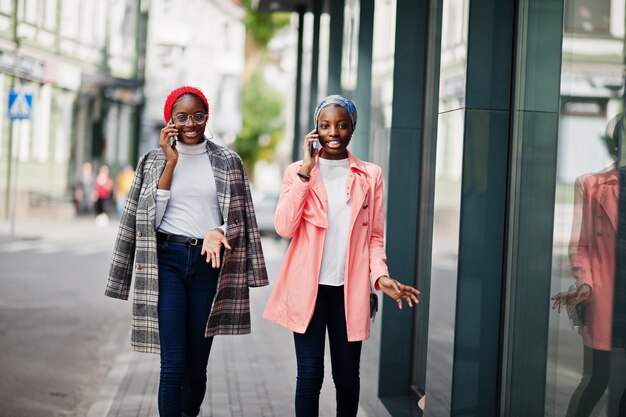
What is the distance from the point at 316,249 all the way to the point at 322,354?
0.53 meters

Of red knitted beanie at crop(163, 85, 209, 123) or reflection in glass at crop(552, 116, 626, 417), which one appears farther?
red knitted beanie at crop(163, 85, 209, 123)

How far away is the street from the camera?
22.2 feet

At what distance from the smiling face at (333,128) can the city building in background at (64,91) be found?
1737 cm

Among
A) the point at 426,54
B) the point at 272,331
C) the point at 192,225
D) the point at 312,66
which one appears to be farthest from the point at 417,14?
the point at 312,66

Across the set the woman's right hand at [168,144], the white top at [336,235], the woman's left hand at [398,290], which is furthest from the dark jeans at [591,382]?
the woman's right hand at [168,144]

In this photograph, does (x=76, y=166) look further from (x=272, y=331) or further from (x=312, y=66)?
(x=272, y=331)

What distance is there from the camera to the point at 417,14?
23.1ft

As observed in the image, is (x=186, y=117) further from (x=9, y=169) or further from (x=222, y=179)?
(x=9, y=169)

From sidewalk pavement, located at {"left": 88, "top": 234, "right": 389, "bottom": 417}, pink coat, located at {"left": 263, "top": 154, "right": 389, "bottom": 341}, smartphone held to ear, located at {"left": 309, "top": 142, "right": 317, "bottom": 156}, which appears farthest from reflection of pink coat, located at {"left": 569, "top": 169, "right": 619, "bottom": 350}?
sidewalk pavement, located at {"left": 88, "top": 234, "right": 389, "bottom": 417}

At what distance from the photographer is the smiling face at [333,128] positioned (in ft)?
15.5

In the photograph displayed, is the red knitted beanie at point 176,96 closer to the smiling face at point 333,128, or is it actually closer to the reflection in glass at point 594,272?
the smiling face at point 333,128

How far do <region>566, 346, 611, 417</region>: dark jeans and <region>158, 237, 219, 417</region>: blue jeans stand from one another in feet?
6.49

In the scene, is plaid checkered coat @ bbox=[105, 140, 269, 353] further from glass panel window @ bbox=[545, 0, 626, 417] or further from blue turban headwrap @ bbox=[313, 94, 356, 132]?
glass panel window @ bbox=[545, 0, 626, 417]

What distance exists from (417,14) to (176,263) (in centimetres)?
296
